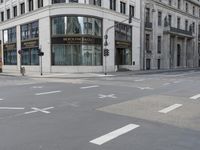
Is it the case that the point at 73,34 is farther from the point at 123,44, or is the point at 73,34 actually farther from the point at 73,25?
the point at 123,44

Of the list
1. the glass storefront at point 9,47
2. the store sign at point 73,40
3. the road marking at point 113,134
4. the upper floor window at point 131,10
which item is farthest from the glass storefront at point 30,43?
the road marking at point 113,134

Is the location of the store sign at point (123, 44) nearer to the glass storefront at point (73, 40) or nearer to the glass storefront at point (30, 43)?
the glass storefront at point (73, 40)

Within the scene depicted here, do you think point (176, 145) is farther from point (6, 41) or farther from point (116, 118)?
point (6, 41)

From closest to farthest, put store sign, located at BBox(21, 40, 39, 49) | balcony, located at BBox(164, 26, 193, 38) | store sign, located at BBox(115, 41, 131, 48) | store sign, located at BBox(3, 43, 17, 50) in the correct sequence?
store sign, located at BBox(21, 40, 39, 49), store sign, located at BBox(115, 41, 131, 48), store sign, located at BBox(3, 43, 17, 50), balcony, located at BBox(164, 26, 193, 38)

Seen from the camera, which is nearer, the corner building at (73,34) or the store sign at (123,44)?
the corner building at (73,34)

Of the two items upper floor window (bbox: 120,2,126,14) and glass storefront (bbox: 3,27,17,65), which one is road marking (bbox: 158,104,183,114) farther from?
glass storefront (bbox: 3,27,17,65)

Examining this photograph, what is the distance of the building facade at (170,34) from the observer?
46031mm

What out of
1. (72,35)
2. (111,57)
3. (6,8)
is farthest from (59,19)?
(6,8)

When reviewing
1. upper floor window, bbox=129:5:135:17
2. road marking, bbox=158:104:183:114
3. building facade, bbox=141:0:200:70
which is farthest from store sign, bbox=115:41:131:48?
Answer: road marking, bbox=158:104:183:114

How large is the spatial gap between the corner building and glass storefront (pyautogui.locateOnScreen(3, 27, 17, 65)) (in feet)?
0.57

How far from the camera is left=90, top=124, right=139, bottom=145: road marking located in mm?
5445

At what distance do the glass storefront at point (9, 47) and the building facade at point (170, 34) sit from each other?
22319mm

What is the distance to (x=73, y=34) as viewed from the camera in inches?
1286

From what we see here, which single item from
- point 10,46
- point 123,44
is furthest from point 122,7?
point 10,46
